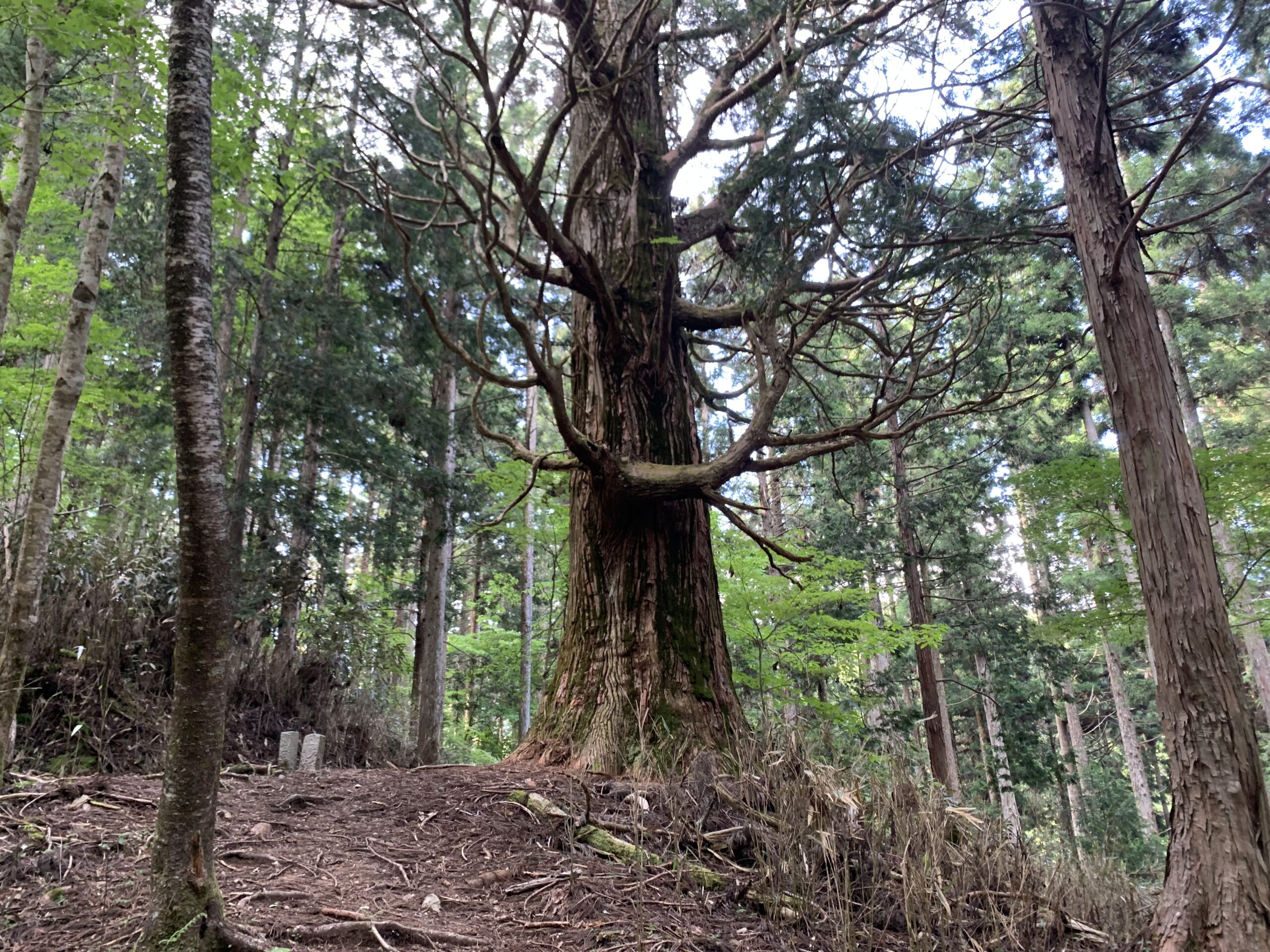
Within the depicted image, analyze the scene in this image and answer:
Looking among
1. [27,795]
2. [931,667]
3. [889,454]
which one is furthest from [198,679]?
[889,454]

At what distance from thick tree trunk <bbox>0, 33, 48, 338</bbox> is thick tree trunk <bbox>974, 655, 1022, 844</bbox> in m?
12.3

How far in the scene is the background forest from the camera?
16.3 feet

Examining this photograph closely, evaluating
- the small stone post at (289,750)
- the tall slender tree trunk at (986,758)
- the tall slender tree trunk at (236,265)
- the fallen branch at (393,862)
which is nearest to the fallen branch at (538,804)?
the fallen branch at (393,862)

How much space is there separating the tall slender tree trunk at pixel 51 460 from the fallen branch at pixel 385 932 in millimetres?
2347

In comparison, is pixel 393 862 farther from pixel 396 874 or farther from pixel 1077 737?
Answer: pixel 1077 737

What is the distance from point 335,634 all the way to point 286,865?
21.4 ft

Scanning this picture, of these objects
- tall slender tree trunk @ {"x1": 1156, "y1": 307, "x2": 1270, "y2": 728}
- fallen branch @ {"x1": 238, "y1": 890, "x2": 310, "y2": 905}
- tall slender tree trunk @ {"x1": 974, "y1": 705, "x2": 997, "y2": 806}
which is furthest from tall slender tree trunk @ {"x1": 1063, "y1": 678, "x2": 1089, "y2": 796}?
fallen branch @ {"x1": 238, "y1": 890, "x2": 310, "y2": 905}

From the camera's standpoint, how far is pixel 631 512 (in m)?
4.97

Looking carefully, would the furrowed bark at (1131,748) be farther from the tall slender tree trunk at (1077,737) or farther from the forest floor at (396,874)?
the forest floor at (396,874)

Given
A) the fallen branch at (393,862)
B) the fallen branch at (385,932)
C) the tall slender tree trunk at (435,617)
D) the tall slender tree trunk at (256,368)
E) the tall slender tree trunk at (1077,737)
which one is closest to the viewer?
the fallen branch at (385,932)

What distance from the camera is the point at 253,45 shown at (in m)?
6.35

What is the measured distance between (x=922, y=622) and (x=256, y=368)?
10016mm

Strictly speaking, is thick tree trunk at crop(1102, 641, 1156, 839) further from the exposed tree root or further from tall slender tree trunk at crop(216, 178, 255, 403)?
tall slender tree trunk at crop(216, 178, 255, 403)

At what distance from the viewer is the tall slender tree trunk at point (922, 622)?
10.4 meters
